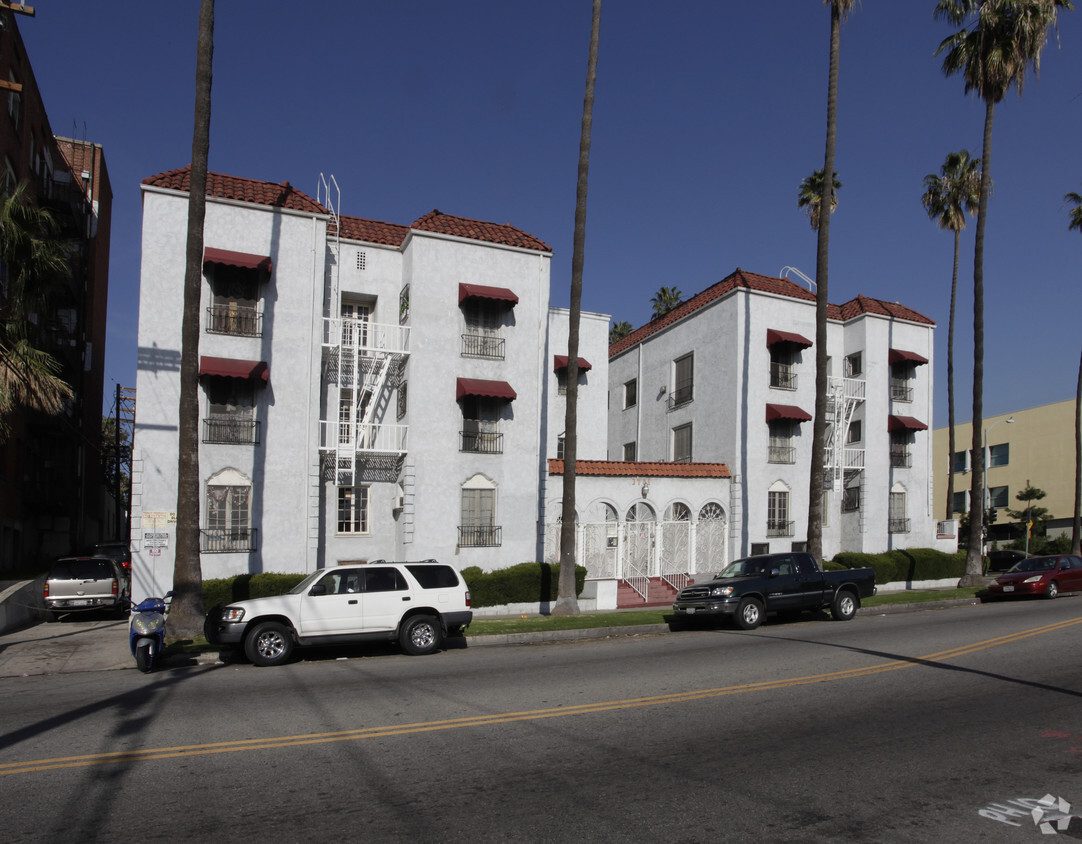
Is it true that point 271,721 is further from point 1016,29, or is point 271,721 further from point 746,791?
point 1016,29

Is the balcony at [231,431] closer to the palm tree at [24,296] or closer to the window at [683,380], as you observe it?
the palm tree at [24,296]

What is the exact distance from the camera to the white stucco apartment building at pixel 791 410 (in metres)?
30.4

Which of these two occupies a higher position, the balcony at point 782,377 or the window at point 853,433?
the balcony at point 782,377

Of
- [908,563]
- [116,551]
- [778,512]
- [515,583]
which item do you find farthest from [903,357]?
[116,551]

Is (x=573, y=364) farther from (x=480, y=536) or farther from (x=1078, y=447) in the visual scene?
(x=1078, y=447)

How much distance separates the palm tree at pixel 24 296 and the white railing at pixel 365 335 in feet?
23.6

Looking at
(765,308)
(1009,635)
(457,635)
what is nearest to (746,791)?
(457,635)

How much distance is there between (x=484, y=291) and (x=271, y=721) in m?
17.3

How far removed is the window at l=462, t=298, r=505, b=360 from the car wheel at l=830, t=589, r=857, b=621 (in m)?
11.8

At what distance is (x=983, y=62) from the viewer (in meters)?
28.6

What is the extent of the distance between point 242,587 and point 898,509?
2572 centimetres

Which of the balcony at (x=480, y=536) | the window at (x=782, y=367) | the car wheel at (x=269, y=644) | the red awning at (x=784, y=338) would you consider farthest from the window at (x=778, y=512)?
the car wheel at (x=269, y=644)

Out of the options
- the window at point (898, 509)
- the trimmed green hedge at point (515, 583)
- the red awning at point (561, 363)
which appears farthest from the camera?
the window at point (898, 509)

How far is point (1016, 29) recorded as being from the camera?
27812mm
